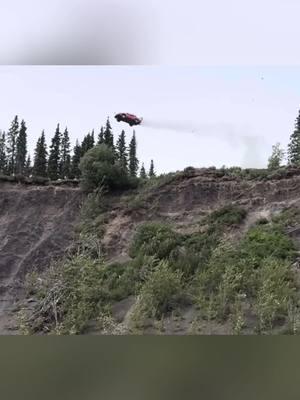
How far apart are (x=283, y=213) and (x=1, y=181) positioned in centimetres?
1627

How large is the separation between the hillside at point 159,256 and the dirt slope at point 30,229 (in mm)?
62

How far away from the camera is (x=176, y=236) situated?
20.9 metres

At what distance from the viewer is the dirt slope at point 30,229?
2280 cm

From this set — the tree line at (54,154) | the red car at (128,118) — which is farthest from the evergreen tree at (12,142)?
the red car at (128,118)

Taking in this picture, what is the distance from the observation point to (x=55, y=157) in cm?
4291

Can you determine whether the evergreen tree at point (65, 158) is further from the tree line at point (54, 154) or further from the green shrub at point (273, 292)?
the green shrub at point (273, 292)

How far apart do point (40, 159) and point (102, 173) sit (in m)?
15.4

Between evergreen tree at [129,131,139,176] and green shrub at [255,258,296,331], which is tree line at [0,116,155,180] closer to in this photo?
evergreen tree at [129,131,139,176]

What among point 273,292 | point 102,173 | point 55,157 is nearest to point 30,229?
point 102,173

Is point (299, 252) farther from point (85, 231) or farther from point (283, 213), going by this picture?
point (85, 231)

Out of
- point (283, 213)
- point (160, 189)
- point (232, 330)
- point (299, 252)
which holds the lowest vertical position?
point (232, 330)

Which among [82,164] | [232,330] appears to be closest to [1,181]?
[82,164]

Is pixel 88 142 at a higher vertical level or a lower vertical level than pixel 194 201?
higher

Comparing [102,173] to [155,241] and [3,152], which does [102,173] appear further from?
[3,152]
